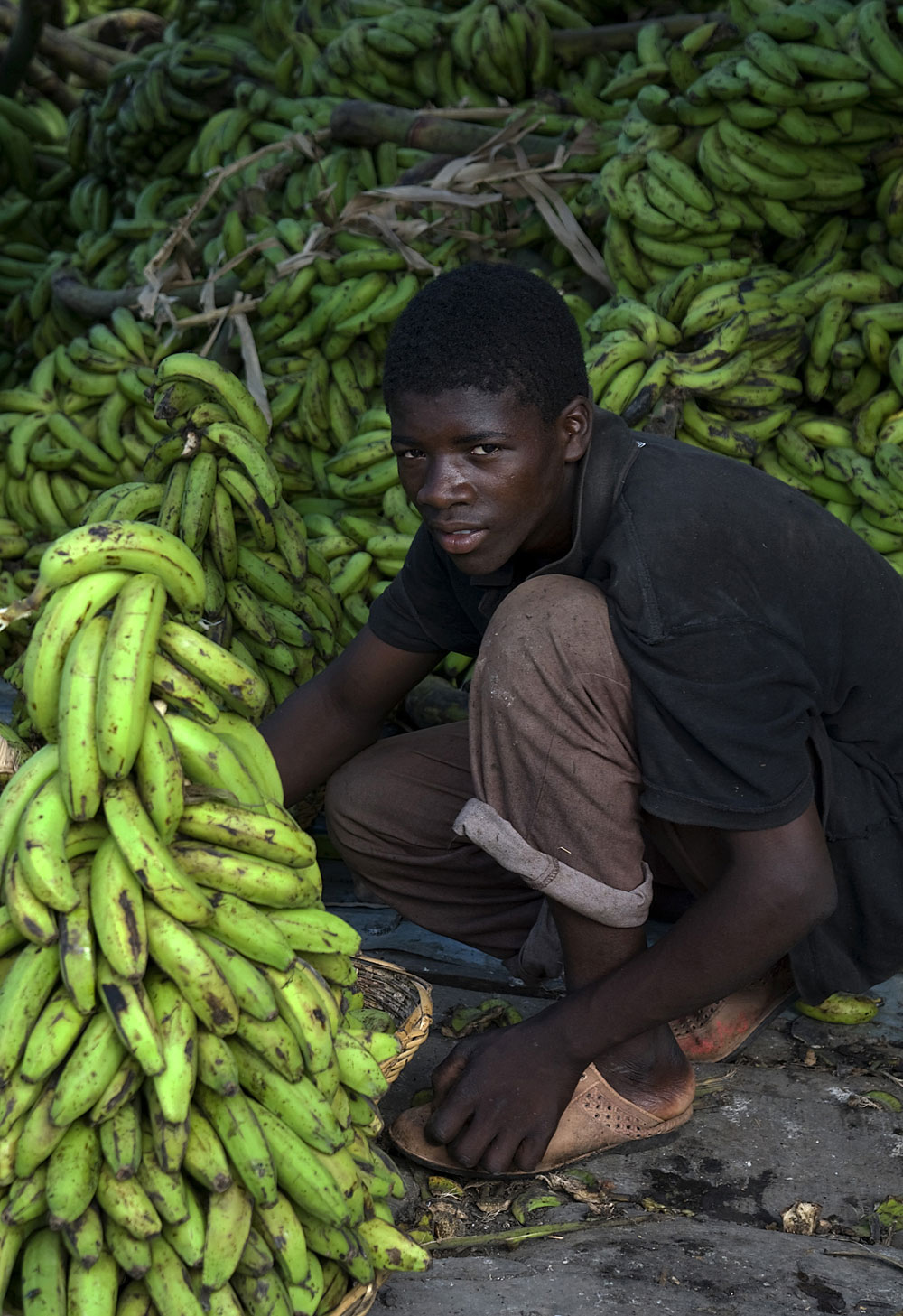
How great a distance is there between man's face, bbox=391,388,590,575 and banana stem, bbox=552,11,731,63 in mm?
3049

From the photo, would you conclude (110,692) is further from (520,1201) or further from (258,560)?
(258,560)

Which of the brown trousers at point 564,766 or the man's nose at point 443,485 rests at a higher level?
the man's nose at point 443,485

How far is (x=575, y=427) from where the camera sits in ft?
7.43

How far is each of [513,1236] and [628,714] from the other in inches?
32.5

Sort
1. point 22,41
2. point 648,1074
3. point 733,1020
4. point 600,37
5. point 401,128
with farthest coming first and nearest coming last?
point 22,41
point 600,37
point 401,128
point 733,1020
point 648,1074

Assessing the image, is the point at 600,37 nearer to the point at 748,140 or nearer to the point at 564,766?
the point at 748,140

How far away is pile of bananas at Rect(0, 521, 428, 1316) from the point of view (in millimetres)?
1499

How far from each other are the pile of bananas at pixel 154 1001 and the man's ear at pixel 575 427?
785 millimetres

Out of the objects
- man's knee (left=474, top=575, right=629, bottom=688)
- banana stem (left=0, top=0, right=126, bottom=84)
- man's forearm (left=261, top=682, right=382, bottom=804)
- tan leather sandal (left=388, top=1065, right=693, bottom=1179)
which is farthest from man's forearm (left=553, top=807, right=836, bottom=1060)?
banana stem (left=0, top=0, right=126, bottom=84)

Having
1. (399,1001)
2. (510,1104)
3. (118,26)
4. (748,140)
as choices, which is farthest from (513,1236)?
(118,26)

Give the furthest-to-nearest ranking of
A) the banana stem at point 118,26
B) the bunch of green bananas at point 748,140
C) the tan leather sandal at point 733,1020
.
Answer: the banana stem at point 118,26
the bunch of green bananas at point 748,140
the tan leather sandal at point 733,1020

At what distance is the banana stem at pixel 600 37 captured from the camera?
4.71 meters

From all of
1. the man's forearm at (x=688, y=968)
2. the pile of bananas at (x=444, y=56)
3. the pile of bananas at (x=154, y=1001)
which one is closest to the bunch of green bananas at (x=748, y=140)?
the pile of bananas at (x=444, y=56)

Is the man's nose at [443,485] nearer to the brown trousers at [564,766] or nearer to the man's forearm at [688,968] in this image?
the brown trousers at [564,766]
